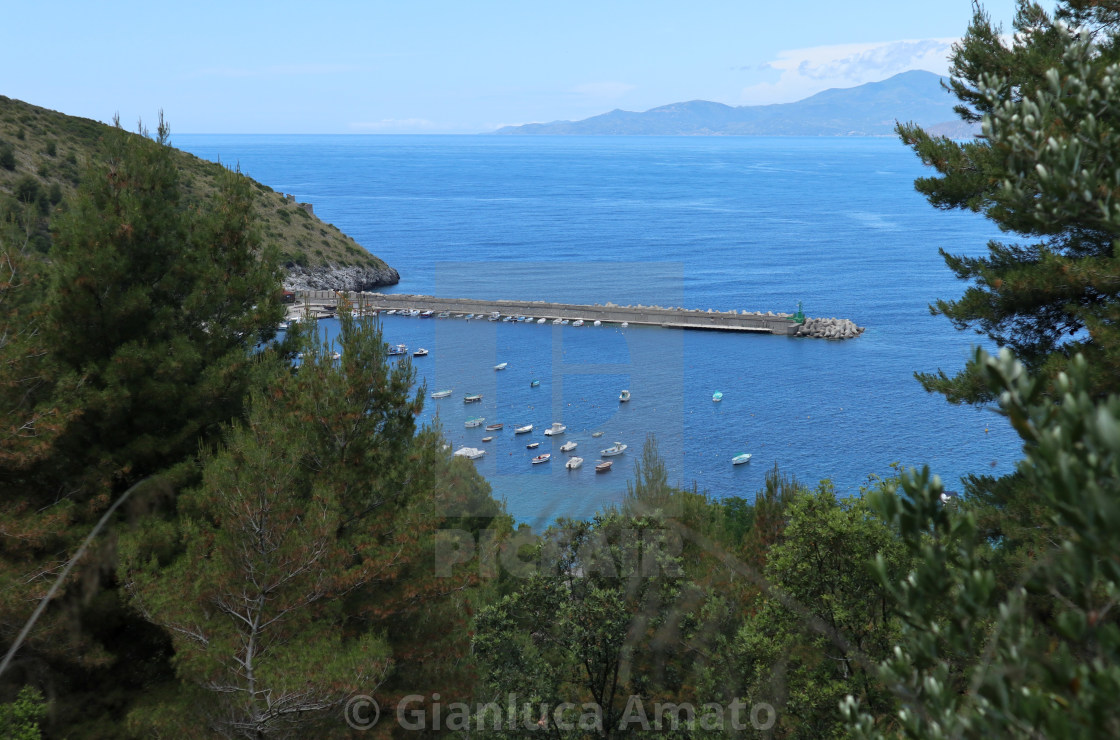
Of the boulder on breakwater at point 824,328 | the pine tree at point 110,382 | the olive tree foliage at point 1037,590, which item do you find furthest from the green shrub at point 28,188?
the boulder on breakwater at point 824,328

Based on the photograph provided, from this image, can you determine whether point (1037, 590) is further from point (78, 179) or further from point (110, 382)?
point (78, 179)

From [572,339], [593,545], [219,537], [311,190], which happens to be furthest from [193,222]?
[311,190]

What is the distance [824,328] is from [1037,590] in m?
74.2

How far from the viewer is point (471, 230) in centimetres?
13362

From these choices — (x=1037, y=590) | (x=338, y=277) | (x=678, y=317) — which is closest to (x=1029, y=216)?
(x=1037, y=590)

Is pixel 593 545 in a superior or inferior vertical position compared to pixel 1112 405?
inferior

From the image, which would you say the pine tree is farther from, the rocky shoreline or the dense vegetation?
the rocky shoreline

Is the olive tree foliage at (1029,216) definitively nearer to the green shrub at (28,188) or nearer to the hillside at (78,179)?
the hillside at (78,179)

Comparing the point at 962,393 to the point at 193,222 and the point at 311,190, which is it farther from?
the point at 311,190

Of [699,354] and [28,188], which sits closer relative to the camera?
[28,188]

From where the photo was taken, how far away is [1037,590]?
154 inches

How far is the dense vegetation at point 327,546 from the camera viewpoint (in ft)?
34.0

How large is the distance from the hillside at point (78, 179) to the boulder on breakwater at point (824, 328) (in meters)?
46.2

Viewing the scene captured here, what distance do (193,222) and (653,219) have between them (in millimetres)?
128786
